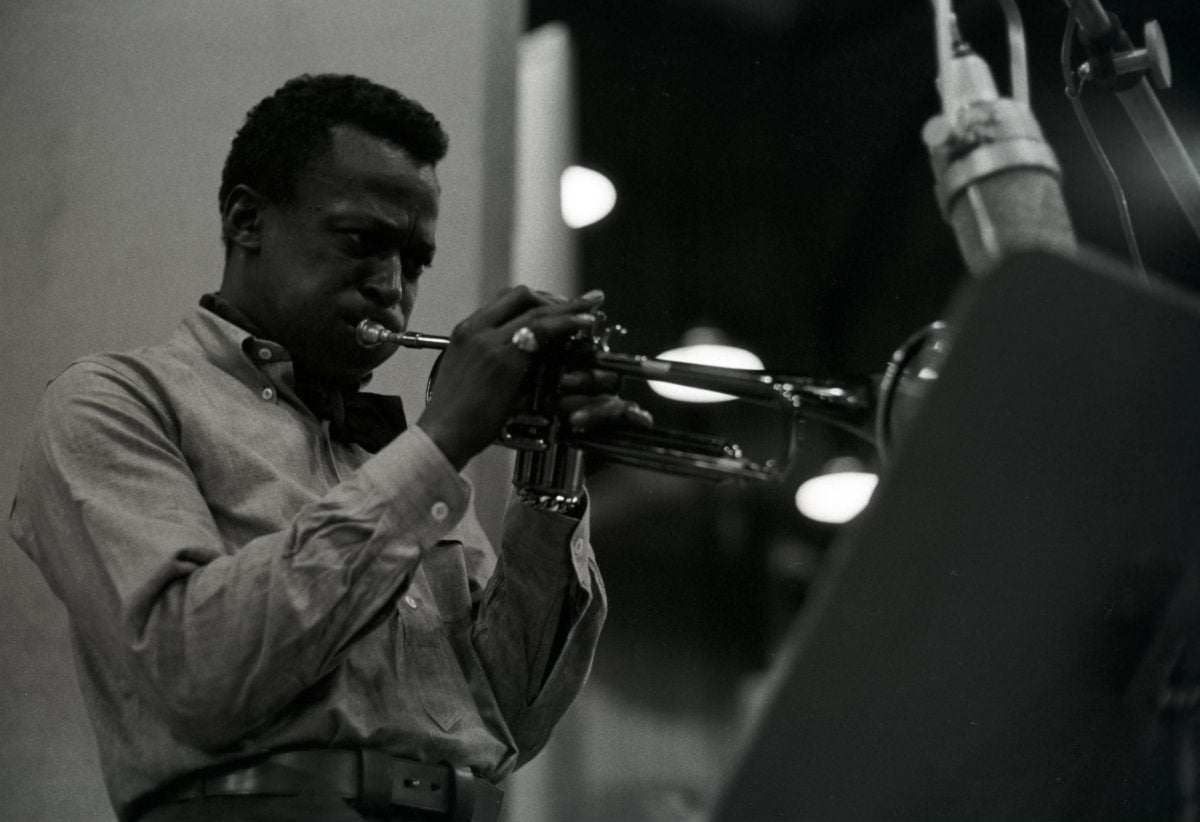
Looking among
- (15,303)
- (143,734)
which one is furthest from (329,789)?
(15,303)

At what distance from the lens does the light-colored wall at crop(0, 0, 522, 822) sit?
2.16m

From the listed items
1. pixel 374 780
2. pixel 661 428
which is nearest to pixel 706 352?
pixel 661 428

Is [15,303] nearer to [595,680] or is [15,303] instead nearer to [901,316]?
[595,680]

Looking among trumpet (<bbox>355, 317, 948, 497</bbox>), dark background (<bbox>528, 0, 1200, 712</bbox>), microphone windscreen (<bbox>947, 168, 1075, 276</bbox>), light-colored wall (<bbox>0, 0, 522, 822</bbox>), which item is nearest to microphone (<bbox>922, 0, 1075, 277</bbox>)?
microphone windscreen (<bbox>947, 168, 1075, 276</bbox>)

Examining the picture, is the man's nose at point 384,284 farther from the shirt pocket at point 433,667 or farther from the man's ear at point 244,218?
the shirt pocket at point 433,667

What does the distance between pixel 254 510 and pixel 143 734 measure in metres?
0.27

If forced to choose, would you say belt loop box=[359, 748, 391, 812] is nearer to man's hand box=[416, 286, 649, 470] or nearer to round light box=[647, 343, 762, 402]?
man's hand box=[416, 286, 649, 470]

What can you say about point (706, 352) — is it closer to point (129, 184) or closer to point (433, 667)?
point (129, 184)

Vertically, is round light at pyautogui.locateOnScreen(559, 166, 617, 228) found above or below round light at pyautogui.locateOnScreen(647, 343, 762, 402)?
above

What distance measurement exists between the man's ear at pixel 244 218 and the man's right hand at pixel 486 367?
57cm

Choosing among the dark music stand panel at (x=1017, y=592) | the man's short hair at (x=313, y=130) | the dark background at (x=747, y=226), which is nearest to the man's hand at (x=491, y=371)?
the man's short hair at (x=313, y=130)

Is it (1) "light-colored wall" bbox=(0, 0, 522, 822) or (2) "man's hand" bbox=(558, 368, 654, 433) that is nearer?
(2) "man's hand" bbox=(558, 368, 654, 433)

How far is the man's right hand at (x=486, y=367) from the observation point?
1459mm

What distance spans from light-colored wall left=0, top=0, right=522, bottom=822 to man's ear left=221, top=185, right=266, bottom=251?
0.40 metres
